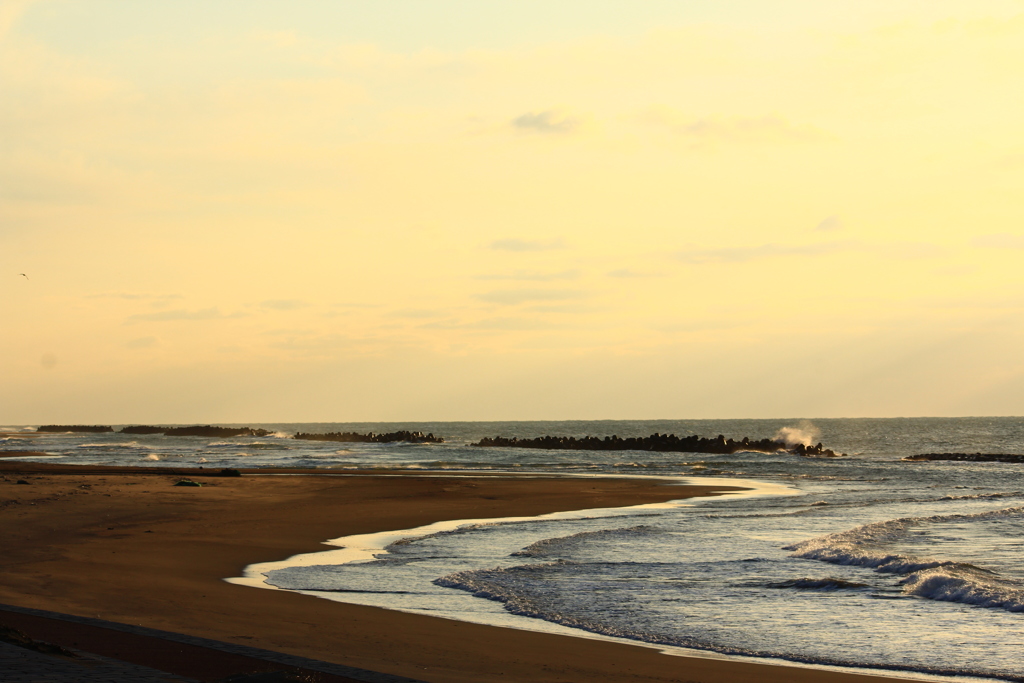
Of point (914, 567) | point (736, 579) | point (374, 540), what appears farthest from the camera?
point (374, 540)

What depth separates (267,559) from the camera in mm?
19547

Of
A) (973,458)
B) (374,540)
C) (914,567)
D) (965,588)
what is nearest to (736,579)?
(914,567)

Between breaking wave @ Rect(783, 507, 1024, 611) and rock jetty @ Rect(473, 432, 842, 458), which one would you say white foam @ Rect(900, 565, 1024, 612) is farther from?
rock jetty @ Rect(473, 432, 842, 458)

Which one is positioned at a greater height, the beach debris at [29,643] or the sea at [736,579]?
the beach debris at [29,643]

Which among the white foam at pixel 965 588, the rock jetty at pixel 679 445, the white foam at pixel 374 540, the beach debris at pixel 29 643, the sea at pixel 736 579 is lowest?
the rock jetty at pixel 679 445

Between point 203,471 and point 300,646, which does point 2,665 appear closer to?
point 300,646

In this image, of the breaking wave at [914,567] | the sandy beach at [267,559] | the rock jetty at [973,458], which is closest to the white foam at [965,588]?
the breaking wave at [914,567]

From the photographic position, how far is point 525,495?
36719 millimetres

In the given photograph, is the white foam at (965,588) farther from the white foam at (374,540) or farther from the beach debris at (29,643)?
the beach debris at (29,643)

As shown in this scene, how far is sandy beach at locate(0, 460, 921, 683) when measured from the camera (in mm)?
10875

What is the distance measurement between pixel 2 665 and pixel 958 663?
10748 mm

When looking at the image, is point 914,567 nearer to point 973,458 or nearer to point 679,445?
point 973,458

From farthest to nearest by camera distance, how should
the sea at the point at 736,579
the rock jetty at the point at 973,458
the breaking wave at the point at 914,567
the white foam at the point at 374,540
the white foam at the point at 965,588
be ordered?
the rock jetty at the point at 973,458, the white foam at the point at 374,540, the breaking wave at the point at 914,567, the white foam at the point at 965,588, the sea at the point at 736,579

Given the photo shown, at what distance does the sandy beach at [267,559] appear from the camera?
10.9 metres
